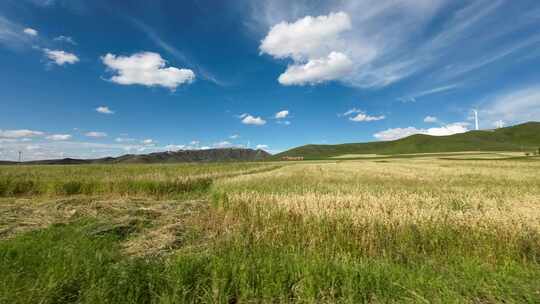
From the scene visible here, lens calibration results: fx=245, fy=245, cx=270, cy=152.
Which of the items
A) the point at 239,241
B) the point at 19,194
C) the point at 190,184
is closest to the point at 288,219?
the point at 239,241

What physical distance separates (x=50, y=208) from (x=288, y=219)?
9.76 meters

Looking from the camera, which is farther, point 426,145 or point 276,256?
point 426,145

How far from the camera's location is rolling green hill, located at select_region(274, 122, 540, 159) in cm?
14088

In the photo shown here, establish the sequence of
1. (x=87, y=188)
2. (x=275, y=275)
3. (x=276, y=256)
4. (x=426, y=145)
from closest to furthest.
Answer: (x=275, y=275)
(x=276, y=256)
(x=87, y=188)
(x=426, y=145)

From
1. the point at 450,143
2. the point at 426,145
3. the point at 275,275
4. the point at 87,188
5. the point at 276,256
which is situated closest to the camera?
the point at 275,275

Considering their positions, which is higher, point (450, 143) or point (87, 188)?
point (450, 143)

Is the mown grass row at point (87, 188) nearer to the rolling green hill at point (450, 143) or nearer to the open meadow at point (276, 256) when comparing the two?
the open meadow at point (276, 256)

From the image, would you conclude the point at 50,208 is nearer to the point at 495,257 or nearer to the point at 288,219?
the point at 288,219

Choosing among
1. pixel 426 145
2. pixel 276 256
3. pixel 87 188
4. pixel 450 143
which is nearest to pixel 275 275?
pixel 276 256

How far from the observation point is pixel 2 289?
3285mm

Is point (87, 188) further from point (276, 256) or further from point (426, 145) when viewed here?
point (426, 145)

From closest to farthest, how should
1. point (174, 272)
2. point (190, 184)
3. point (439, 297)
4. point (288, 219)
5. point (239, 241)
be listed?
point (439, 297)
point (174, 272)
point (239, 241)
point (288, 219)
point (190, 184)

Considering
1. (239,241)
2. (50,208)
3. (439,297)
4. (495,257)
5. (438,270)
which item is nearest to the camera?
(439,297)

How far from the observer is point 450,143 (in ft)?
484
